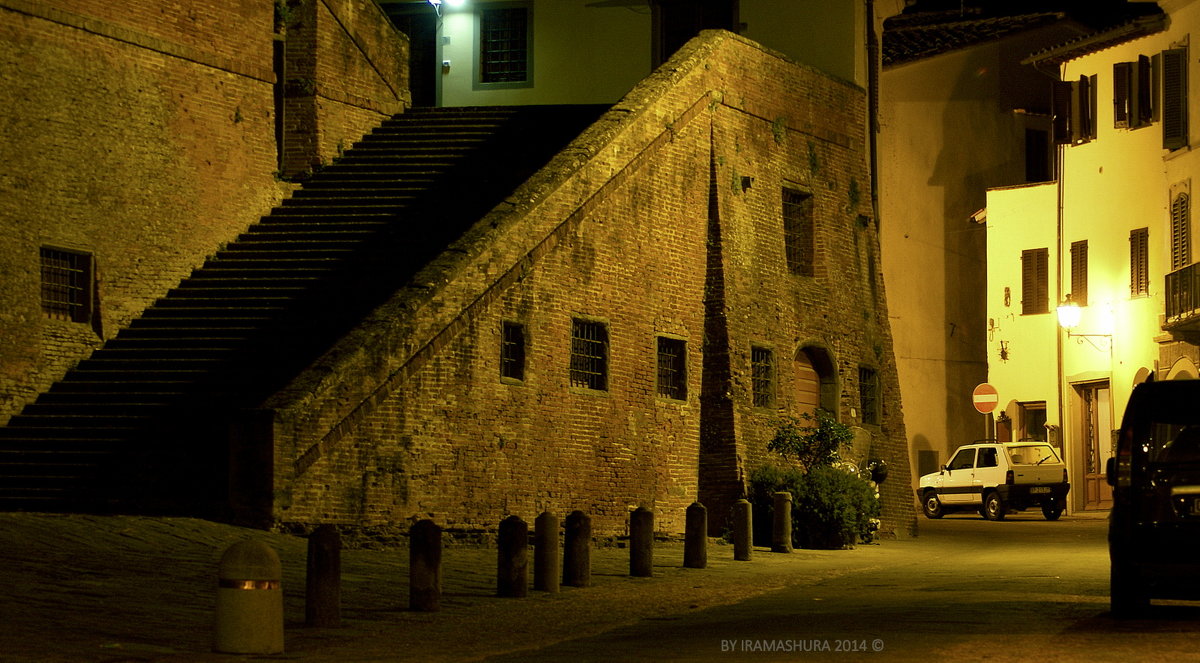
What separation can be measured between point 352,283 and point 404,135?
6.12m

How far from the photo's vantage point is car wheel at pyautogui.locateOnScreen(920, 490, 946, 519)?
3962cm

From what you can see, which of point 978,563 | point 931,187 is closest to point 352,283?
point 978,563

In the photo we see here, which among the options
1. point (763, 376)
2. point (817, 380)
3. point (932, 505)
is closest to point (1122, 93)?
point (932, 505)

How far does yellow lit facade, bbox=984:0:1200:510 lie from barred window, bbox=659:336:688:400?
1131cm

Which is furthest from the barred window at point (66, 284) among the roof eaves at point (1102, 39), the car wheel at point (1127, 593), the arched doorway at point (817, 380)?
the roof eaves at point (1102, 39)

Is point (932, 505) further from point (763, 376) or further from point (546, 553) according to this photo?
point (546, 553)

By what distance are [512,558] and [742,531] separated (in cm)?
616

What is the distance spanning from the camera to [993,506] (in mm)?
37281

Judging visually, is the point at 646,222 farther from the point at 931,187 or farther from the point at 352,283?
the point at 931,187

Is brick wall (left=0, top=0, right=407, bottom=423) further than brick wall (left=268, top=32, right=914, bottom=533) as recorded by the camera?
Yes

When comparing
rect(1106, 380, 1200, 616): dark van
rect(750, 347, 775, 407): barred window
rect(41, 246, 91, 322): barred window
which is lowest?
rect(1106, 380, 1200, 616): dark van

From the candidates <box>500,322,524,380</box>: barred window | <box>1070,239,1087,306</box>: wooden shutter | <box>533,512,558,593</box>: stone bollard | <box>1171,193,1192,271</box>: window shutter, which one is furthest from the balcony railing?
<box>533,512,558,593</box>: stone bollard

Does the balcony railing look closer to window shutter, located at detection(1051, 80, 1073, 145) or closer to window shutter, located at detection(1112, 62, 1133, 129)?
window shutter, located at detection(1112, 62, 1133, 129)

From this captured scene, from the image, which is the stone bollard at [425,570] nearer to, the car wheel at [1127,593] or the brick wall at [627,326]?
the brick wall at [627,326]
